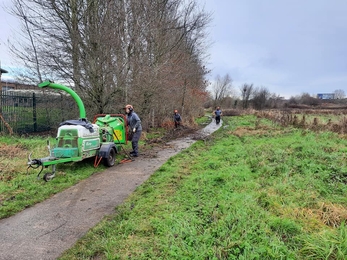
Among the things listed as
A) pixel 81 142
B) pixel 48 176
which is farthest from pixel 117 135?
pixel 48 176

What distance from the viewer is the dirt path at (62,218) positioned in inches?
117

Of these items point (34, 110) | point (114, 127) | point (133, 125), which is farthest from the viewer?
point (34, 110)

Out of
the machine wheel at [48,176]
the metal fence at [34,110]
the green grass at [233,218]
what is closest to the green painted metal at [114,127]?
the machine wheel at [48,176]

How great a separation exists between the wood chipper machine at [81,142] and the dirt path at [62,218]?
0.71 m

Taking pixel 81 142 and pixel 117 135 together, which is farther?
pixel 117 135

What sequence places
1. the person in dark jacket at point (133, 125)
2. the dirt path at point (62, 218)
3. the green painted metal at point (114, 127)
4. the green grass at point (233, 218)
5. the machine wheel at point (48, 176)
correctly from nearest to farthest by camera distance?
the green grass at point (233, 218) < the dirt path at point (62, 218) < the machine wheel at point (48, 176) < the green painted metal at point (114, 127) < the person in dark jacket at point (133, 125)

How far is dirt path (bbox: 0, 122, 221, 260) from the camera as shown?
9.79ft

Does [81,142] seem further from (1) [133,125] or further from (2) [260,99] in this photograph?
(2) [260,99]

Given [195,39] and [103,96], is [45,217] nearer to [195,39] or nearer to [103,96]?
[103,96]

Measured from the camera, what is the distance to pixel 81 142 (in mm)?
5773

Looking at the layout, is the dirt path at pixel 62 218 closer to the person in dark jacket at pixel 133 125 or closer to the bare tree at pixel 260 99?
the person in dark jacket at pixel 133 125

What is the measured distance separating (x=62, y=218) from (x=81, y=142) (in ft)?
7.68

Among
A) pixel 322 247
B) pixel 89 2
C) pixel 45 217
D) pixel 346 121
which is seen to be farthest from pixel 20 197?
pixel 346 121

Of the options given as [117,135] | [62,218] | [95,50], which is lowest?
[62,218]
